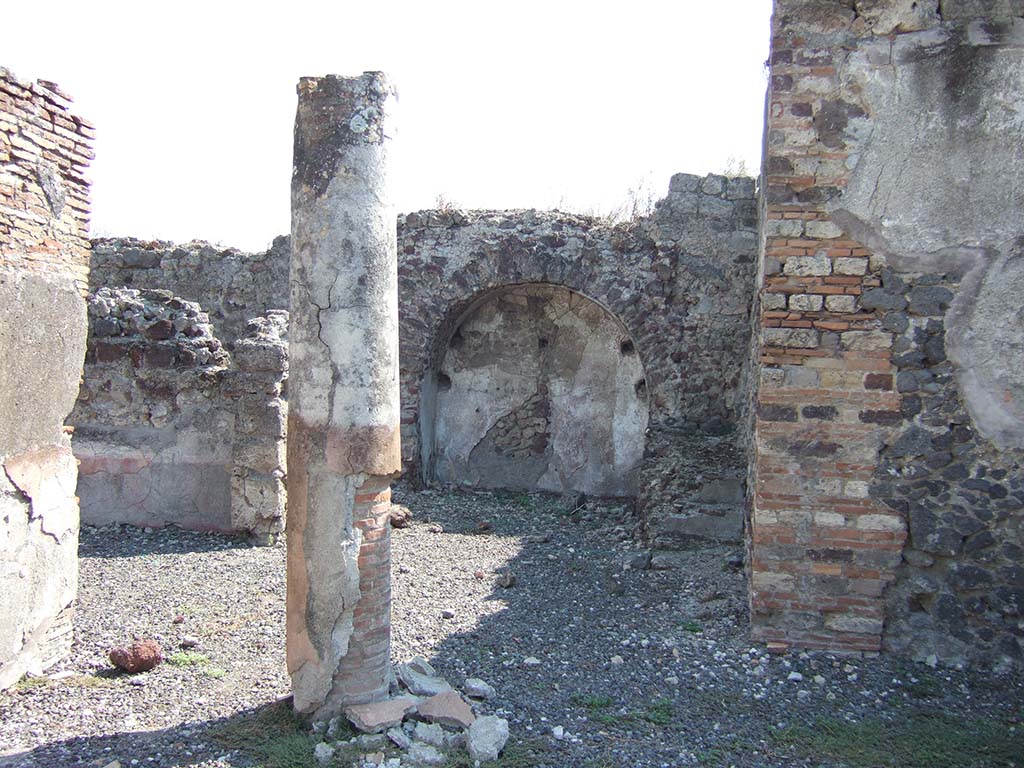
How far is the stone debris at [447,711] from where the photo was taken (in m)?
4.07

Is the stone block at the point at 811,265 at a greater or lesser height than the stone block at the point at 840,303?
greater

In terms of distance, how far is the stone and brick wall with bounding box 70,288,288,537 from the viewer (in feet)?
25.0

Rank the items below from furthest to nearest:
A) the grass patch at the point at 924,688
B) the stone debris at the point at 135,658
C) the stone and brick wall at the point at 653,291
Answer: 1. the stone and brick wall at the point at 653,291
2. the stone debris at the point at 135,658
3. the grass patch at the point at 924,688

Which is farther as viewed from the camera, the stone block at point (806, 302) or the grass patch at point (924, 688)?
the stone block at point (806, 302)

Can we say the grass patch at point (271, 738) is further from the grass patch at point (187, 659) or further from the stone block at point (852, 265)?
the stone block at point (852, 265)

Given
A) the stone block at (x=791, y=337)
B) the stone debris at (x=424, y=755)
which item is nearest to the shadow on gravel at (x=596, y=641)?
Result: the stone debris at (x=424, y=755)

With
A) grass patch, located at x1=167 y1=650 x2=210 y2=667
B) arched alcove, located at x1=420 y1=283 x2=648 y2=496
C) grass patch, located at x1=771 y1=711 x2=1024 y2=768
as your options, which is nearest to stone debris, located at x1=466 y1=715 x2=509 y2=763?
grass patch, located at x1=771 y1=711 x2=1024 y2=768

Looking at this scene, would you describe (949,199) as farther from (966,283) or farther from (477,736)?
(477,736)

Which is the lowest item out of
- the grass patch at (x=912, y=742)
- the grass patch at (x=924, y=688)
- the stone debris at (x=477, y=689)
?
the grass patch at (x=912, y=742)

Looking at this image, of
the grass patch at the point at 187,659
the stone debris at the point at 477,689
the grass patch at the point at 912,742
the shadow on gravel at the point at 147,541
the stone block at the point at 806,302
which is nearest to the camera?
the grass patch at the point at 912,742

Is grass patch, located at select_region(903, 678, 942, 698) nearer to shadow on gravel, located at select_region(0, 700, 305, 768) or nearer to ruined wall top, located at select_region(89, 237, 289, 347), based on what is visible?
shadow on gravel, located at select_region(0, 700, 305, 768)

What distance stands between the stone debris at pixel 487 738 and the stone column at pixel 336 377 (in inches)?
21.5

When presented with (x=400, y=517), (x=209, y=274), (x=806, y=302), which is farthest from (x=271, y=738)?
(x=209, y=274)

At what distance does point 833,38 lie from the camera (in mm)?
5129
